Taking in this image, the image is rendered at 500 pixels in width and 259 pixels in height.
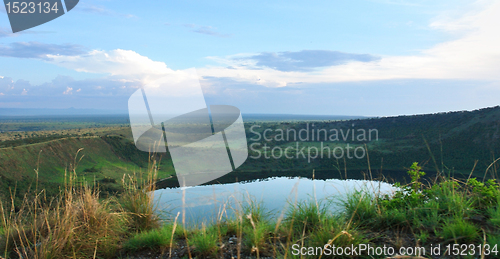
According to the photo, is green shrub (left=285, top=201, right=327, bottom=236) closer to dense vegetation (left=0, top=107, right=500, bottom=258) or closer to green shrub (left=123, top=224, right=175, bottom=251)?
dense vegetation (left=0, top=107, right=500, bottom=258)

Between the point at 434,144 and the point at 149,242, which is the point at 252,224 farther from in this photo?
the point at 434,144

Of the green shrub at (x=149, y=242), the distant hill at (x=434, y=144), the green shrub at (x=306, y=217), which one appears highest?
the green shrub at (x=306, y=217)

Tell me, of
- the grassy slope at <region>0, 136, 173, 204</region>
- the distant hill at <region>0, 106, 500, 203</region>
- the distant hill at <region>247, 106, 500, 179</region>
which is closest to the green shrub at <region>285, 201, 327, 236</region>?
the grassy slope at <region>0, 136, 173, 204</region>

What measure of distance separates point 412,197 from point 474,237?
3.39 ft

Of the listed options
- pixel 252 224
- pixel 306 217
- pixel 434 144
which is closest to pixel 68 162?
pixel 306 217

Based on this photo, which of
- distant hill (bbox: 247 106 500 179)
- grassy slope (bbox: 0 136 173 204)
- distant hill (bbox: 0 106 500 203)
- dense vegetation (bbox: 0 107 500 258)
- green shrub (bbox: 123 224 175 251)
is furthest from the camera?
distant hill (bbox: 247 106 500 179)

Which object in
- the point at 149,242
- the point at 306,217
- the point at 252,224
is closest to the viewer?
the point at 252,224

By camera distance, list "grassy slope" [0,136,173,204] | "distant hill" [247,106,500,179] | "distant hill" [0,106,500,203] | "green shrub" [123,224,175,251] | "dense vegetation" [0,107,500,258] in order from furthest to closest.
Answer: "distant hill" [247,106,500,179]
"distant hill" [0,106,500,203]
"grassy slope" [0,136,173,204]
"green shrub" [123,224,175,251]
"dense vegetation" [0,107,500,258]

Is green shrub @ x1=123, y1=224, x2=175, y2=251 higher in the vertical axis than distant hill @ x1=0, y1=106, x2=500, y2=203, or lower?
higher

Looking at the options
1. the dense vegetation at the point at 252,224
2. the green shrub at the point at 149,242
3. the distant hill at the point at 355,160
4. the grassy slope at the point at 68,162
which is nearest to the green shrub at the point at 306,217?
the dense vegetation at the point at 252,224

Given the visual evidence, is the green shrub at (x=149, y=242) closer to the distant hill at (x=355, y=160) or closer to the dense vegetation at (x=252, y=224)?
the dense vegetation at (x=252, y=224)

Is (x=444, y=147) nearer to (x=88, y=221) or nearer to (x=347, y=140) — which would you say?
(x=347, y=140)

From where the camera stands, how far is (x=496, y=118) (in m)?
43.3

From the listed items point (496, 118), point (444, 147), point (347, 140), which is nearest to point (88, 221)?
point (444, 147)
